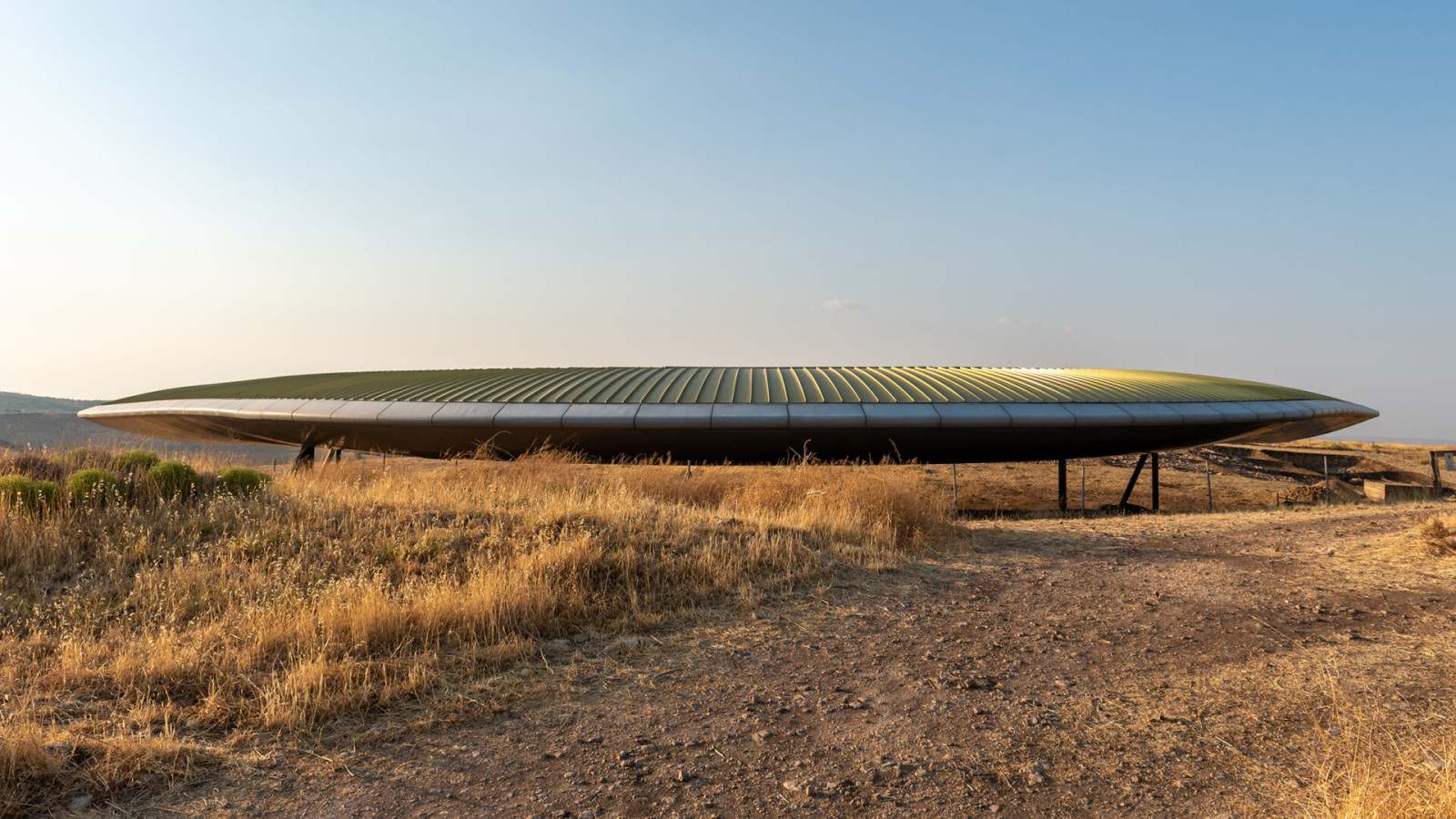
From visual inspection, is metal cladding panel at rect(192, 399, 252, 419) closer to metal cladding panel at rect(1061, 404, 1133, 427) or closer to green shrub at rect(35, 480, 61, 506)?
green shrub at rect(35, 480, 61, 506)

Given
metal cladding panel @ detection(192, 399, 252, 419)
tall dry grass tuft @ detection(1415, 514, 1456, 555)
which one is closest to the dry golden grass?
tall dry grass tuft @ detection(1415, 514, 1456, 555)

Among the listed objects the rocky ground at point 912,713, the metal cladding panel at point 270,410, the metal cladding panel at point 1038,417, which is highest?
the metal cladding panel at point 270,410

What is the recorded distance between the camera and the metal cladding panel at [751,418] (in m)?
16.6

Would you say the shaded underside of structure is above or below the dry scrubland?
above

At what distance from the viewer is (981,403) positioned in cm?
1775

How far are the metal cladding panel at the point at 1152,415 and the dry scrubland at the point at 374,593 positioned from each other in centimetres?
768

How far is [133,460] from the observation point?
11.1 m

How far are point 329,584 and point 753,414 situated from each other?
1085 centimetres

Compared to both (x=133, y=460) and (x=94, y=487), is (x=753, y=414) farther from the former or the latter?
(x=94, y=487)

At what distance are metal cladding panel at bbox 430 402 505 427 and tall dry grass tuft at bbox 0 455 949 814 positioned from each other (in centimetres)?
496

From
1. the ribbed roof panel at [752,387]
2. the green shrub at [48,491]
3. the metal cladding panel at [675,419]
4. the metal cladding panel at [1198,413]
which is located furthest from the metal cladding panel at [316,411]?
the metal cladding panel at [1198,413]

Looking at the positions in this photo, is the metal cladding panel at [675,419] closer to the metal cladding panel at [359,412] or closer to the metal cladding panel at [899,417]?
the metal cladding panel at [899,417]

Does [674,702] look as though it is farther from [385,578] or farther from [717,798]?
[385,578]

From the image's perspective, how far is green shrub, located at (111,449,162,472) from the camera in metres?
11.0
